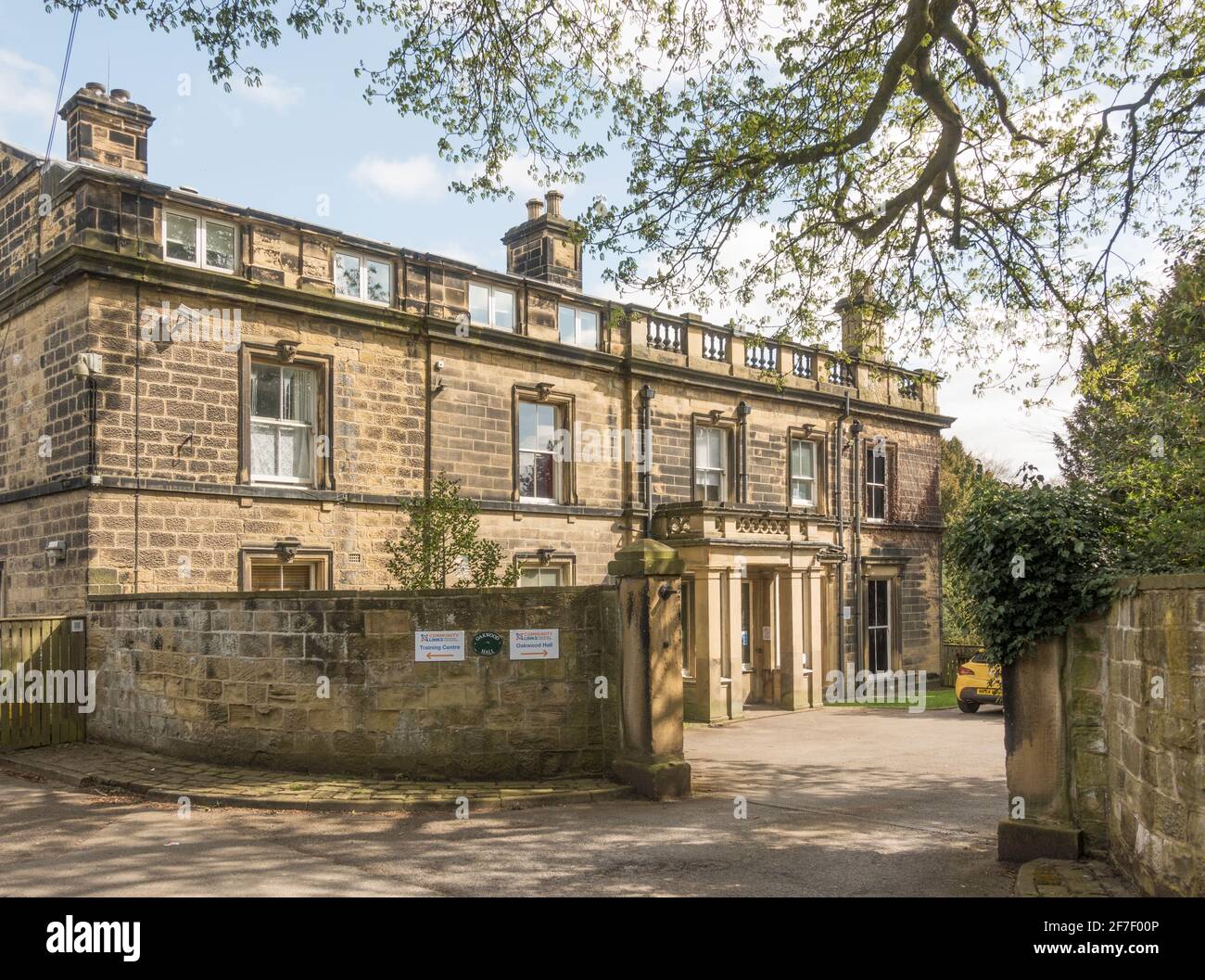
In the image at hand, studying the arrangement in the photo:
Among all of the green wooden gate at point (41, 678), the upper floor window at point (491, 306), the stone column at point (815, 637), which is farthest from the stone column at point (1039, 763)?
the stone column at point (815, 637)

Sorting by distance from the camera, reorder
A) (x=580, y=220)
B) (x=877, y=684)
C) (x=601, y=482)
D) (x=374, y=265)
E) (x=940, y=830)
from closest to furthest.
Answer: (x=940, y=830), (x=580, y=220), (x=374, y=265), (x=601, y=482), (x=877, y=684)

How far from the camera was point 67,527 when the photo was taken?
46.1ft

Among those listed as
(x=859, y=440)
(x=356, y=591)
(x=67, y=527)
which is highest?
(x=859, y=440)

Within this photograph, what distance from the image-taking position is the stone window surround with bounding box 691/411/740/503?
22500 millimetres

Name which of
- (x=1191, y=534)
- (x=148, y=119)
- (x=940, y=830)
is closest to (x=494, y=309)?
(x=148, y=119)

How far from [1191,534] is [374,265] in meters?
14.0

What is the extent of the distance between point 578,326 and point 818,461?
27.5ft

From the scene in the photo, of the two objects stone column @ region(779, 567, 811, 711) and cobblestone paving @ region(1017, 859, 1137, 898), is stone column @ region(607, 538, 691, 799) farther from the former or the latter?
stone column @ region(779, 567, 811, 711)

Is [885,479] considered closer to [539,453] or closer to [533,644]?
[539,453]

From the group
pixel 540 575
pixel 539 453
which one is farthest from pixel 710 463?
pixel 540 575

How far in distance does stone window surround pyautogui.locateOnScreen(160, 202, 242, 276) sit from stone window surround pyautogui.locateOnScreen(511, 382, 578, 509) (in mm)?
5720

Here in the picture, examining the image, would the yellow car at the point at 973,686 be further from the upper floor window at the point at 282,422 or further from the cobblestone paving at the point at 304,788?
the upper floor window at the point at 282,422

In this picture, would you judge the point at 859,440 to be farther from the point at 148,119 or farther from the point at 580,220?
the point at 148,119

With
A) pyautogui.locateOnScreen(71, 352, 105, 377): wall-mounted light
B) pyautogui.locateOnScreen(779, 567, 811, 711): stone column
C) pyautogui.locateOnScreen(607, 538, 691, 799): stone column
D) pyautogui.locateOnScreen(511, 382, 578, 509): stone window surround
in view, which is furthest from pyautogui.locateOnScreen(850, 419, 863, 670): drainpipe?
pyautogui.locateOnScreen(71, 352, 105, 377): wall-mounted light
